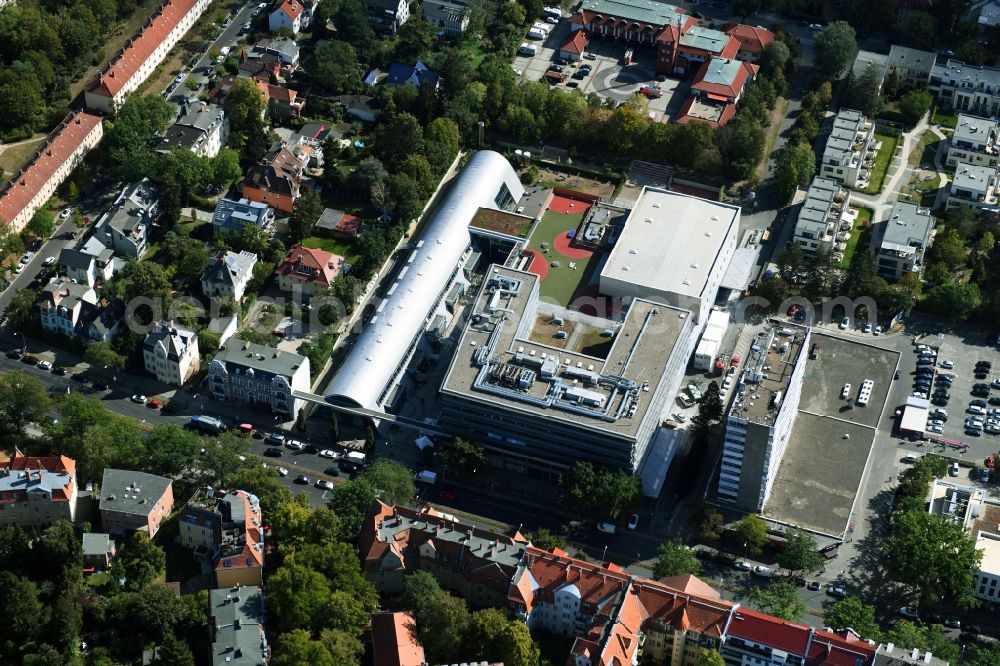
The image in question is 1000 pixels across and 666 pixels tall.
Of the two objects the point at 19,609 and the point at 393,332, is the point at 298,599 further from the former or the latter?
the point at 393,332

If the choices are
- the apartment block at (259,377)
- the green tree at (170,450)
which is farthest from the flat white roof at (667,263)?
the green tree at (170,450)

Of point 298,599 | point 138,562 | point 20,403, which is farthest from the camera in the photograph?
point 20,403

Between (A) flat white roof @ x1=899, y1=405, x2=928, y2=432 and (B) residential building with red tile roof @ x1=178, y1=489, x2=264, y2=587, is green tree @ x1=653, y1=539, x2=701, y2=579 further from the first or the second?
(B) residential building with red tile roof @ x1=178, y1=489, x2=264, y2=587

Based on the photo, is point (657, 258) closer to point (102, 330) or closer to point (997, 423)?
point (997, 423)

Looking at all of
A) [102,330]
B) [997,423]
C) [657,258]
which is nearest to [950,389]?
[997,423]

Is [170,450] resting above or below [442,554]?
above

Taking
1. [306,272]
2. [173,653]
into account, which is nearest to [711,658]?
[173,653]

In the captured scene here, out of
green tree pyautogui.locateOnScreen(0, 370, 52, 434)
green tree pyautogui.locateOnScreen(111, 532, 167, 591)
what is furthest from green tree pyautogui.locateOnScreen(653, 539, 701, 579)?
green tree pyautogui.locateOnScreen(0, 370, 52, 434)

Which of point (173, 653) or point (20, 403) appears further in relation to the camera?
point (20, 403)
